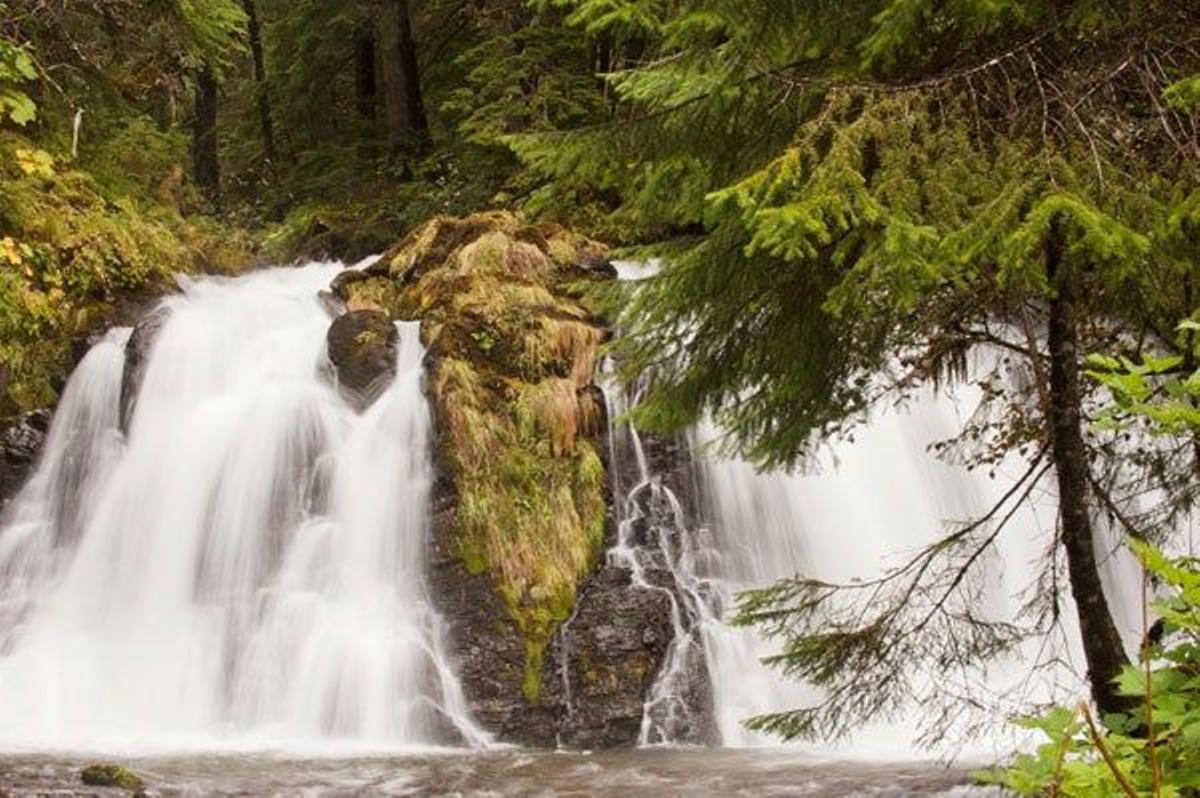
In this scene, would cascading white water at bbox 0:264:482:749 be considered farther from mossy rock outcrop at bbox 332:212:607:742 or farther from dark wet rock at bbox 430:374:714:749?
mossy rock outcrop at bbox 332:212:607:742

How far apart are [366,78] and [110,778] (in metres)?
21.2

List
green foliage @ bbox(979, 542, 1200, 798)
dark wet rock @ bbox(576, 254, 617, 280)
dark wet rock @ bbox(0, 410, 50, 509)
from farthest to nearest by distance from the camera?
dark wet rock @ bbox(576, 254, 617, 280)
dark wet rock @ bbox(0, 410, 50, 509)
green foliage @ bbox(979, 542, 1200, 798)

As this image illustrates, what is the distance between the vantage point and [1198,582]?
2.06 metres

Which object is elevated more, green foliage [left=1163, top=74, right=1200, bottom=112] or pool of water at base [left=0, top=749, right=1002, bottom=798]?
green foliage [left=1163, top=74, right=1200, bottom=112]

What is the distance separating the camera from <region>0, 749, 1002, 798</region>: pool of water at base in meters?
6.49

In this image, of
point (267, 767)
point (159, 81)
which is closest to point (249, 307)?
point (159, 81)

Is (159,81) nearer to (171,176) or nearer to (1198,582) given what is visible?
(171,176)

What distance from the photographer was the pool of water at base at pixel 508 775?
6.49 m


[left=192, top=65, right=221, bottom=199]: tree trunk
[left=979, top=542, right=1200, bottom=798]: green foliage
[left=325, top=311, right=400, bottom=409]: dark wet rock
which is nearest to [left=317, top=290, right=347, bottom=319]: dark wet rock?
[left=325, top=311, right=400, bottom=409]: dark wet rock

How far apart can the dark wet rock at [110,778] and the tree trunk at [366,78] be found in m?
20.2

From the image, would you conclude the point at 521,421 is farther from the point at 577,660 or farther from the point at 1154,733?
the point at 1154,733

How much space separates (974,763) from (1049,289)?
14.1 feet

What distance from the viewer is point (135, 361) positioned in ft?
38.2

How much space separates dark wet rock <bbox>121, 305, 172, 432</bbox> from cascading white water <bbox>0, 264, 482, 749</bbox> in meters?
0.07
